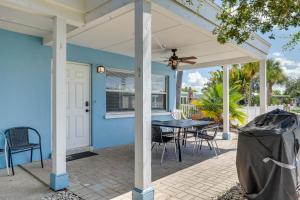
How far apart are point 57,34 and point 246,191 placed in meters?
3.33

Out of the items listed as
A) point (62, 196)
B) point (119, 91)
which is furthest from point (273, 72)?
point (62, 196)

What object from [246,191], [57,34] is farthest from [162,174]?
[57,34]

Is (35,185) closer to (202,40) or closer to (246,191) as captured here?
(246,191)

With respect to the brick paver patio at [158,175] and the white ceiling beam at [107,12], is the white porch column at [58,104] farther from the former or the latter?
the white ceiling beam at [107,12]

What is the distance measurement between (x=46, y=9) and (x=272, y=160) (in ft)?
11.3

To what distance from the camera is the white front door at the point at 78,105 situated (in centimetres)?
521

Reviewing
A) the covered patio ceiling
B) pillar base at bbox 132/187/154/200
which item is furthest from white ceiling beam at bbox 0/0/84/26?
pillar base at bbox 132/187/154/200

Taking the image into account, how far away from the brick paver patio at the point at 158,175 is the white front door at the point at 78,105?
63 cm

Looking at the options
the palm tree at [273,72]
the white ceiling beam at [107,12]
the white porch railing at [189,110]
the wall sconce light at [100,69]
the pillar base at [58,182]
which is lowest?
the pillar base at [58,182]

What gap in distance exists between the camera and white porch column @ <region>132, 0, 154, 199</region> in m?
2.69

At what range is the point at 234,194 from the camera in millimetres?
3086

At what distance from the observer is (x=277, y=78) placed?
1792cm

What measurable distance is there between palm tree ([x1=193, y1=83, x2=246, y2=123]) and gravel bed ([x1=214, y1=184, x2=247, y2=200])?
18.4 ft

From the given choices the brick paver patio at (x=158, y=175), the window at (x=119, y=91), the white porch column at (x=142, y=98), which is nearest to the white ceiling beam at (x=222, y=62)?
the window at (x=119, y=91)
